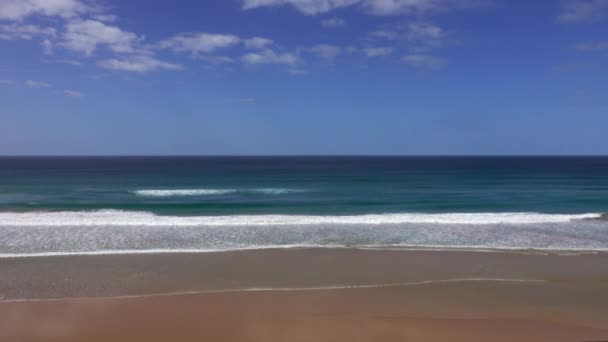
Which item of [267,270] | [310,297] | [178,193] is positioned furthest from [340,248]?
[178,193]

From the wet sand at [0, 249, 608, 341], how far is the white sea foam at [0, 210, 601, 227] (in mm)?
5683

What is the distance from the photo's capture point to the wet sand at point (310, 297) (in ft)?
23.2

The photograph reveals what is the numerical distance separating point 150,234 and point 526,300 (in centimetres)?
1239

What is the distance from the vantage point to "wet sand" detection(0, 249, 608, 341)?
23.2ft

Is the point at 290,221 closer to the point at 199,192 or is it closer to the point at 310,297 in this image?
the point at 310,297

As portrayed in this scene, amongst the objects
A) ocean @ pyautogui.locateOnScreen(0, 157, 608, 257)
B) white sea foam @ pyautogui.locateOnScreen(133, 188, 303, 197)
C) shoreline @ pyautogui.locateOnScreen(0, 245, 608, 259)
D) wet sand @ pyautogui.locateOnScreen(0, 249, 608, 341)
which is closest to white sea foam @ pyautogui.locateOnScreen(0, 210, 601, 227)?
ocean @ pyautogui.locateOnScreen(0, 157, 608, 257)

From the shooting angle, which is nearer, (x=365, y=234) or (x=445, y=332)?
(x=445, y=332)

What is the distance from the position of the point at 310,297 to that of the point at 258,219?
10127 mm

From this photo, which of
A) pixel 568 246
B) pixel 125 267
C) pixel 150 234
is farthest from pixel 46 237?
pixel 568 246

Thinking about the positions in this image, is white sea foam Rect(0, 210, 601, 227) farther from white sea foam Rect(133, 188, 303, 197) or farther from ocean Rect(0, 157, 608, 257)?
white sea foam Rect(133, 188, 303, 197)

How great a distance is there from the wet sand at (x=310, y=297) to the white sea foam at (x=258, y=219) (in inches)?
224

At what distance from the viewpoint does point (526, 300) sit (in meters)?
8.51

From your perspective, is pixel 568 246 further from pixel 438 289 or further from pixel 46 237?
pixel 46 237

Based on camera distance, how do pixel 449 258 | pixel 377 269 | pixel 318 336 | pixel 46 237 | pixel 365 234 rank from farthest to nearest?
pixel 365 234, pixel 46 237, pixel 449 258, pixel 377 269, pixel 318 336
